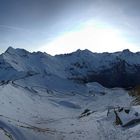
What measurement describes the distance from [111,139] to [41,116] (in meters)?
34.8

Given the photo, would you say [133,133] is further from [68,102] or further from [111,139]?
[68,102]

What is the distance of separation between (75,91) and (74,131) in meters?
91.4

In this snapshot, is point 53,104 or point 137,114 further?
point 53,104

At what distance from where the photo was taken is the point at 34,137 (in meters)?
39.7

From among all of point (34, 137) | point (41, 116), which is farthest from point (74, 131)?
point (41, 116)

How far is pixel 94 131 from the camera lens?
141 feet

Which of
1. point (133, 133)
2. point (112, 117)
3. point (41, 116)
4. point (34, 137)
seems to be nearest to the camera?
point (133, 133)

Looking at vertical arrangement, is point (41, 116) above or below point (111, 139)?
above

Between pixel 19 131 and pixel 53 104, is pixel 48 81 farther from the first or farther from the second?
pixel 19 131

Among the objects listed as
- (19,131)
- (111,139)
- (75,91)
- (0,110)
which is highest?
(75,91)

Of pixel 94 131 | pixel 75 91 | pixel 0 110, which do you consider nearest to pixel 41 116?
pixel 0 110

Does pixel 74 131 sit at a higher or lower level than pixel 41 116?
lower

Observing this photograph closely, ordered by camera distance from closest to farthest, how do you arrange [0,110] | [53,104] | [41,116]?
[0,110] → [41,116] → [53,104]

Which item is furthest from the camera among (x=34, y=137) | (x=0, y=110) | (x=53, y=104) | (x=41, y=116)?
(x=53, y=104)
